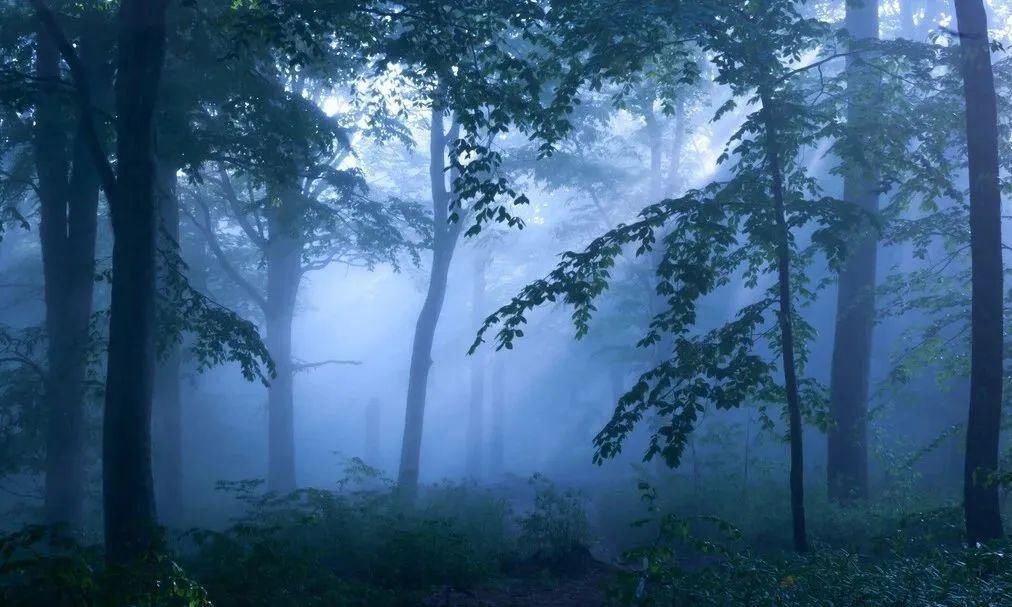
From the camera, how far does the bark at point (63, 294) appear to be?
1445 cm

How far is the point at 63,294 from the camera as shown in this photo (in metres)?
14.8

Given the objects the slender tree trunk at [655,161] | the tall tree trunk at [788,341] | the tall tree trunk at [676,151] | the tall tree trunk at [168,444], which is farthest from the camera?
the slender tree trunk at [655,161]

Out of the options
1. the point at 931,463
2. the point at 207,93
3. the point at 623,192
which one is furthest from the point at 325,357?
the point at 207,93

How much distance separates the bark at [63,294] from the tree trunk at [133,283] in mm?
5007

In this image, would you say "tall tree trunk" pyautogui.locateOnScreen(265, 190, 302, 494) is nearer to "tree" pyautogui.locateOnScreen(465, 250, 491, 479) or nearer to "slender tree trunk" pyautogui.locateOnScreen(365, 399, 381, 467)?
"tree" pyautogui.locateOnScreen(465, 250, 491, 479)

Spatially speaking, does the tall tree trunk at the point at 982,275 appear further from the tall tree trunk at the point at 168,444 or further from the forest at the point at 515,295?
the tall tree trunk at the point at 168,444

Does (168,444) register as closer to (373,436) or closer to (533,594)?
(533,594)

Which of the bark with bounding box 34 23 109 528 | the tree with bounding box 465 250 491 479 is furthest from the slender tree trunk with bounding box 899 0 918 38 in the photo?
the bark with bounding box 34 23 109 528

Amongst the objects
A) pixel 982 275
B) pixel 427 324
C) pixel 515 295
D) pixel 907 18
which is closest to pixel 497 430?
pixel 427 324

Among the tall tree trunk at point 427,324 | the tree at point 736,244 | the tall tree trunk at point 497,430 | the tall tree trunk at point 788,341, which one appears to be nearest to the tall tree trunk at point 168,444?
the tall tree trunk at point 427,324

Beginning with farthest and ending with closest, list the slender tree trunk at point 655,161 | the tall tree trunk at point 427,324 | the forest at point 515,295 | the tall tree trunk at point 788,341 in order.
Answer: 1. the slender tree trunk at point 655,161
2. the tall tree trunk at point 427,324
3. the tall tree trunk at point 788,341
4. the forest at point 515,295

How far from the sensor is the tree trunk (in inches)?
372

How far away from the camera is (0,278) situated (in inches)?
1282

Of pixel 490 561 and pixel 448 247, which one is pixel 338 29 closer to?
pixel 490 561
